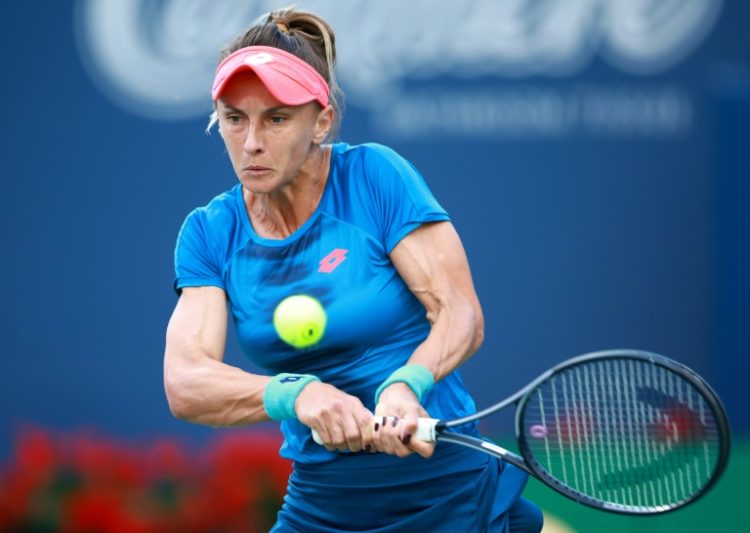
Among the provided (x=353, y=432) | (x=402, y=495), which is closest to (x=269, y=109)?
(x=353, y=432)

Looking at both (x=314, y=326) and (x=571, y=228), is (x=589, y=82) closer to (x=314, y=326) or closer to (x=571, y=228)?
(x=571, y=228)

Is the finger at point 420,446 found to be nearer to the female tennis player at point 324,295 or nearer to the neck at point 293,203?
the female tennis player at point 324,295

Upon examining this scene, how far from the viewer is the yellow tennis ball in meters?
2.82

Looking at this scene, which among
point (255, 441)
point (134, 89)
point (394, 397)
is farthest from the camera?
point (134, 89)

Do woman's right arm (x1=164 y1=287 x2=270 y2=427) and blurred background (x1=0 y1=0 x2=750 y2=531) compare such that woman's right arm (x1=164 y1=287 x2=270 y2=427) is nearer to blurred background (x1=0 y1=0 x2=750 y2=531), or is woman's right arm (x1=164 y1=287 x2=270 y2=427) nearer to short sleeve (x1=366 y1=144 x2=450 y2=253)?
short sleeve (x1=366 y1=144 x2=450 y2=253)

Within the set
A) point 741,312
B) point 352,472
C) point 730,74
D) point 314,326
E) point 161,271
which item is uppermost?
point 730,74

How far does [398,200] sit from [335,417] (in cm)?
51

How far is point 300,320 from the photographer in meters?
2.82

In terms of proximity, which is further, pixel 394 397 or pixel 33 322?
pixel 33 322

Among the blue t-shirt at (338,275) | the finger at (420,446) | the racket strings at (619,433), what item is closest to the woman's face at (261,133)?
the blue t-shirt at (338,275)

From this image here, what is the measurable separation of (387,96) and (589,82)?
1.05 meters

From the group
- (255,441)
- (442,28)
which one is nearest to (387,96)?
(442,28)

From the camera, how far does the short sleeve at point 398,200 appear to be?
285cm

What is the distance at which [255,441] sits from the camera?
5.22m
